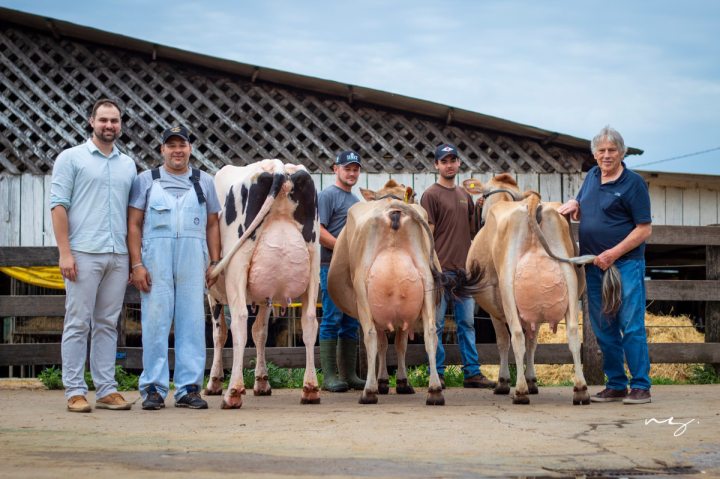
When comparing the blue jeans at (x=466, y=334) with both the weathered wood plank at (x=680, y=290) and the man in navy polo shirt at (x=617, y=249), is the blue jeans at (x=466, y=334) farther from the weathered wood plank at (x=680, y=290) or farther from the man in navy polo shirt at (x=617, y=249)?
the weathered wood plank at (x=680, y=290)

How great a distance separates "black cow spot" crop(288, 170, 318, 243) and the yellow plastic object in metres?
6.40

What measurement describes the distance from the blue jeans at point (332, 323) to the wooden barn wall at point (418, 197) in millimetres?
5823

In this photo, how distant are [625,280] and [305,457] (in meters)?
4.05

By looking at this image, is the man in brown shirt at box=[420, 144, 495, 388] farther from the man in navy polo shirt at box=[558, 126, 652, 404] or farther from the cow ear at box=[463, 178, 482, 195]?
the man in navy polo shirt at box=[558, 126, 652, 404]

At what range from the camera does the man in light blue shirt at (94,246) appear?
7418 mm

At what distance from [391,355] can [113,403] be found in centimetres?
395

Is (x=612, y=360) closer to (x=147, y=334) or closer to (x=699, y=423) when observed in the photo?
(x=699, y=423)

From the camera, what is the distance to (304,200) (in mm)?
8023

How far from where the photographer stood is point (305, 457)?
16.4 feet

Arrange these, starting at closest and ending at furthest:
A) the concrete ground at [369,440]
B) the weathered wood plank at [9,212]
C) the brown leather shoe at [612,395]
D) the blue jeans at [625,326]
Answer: the concrete ground at [369,440] → the blue jeans at [625,326] → the brown leather shoe at [612,395] → the weathered wood plank at [9,212]

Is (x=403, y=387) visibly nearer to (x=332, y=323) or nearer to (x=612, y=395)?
(x=332, y=323)

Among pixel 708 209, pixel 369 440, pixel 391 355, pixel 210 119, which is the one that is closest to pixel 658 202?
pixel 708 209

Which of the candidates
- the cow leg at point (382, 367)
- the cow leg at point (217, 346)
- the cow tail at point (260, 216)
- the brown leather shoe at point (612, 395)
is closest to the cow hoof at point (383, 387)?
the cow leg at point (382, 367)

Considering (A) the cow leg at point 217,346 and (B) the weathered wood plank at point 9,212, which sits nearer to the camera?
(A) the cow leg at point 217,346
